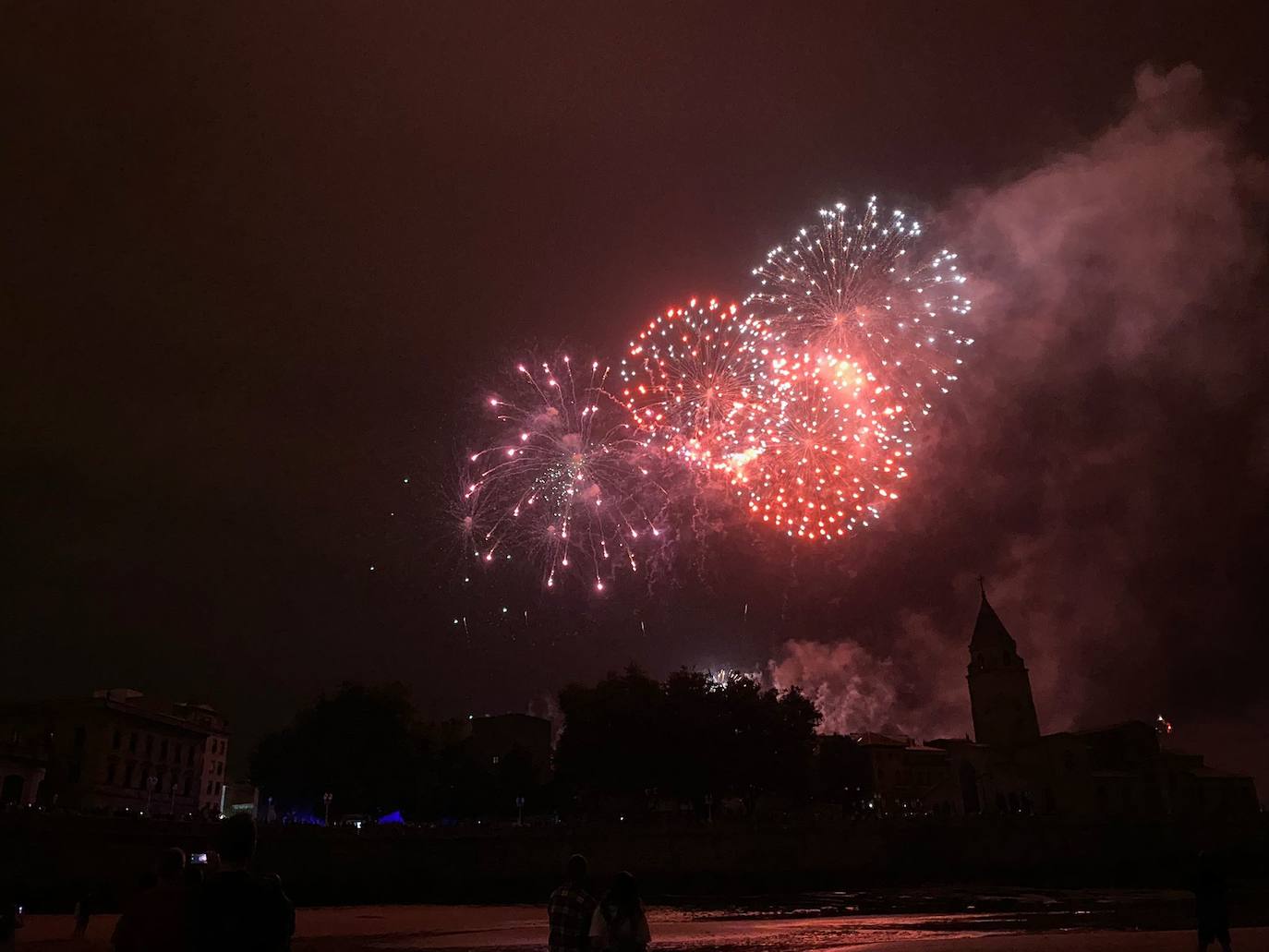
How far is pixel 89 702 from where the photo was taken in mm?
62031

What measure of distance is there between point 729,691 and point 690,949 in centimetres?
4542

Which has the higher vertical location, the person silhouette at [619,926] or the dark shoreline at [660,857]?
the person silhouette at [619,926]

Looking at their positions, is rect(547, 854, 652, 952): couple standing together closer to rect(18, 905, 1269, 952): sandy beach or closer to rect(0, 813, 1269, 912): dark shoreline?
rect(18, 905, 1269, 952): sandy beach

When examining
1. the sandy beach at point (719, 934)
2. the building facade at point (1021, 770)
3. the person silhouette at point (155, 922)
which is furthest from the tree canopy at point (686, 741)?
the person silhouette at point (155, 922)

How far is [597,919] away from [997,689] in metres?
88.7

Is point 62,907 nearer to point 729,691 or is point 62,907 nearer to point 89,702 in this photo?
point 89,702

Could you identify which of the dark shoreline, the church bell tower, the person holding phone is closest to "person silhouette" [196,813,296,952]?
the person holding phone

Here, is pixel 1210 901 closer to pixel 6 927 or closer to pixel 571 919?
pixel 571 919

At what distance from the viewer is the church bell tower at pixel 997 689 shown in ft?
278

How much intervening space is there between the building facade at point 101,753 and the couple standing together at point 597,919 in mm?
60093

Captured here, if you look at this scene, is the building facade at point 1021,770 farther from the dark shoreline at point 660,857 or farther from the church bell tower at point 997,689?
the dark shoreline at point 660,857

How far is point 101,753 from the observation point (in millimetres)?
61094

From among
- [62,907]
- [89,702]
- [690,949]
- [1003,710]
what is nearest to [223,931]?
[690,949]

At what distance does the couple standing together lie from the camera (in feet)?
26.7
